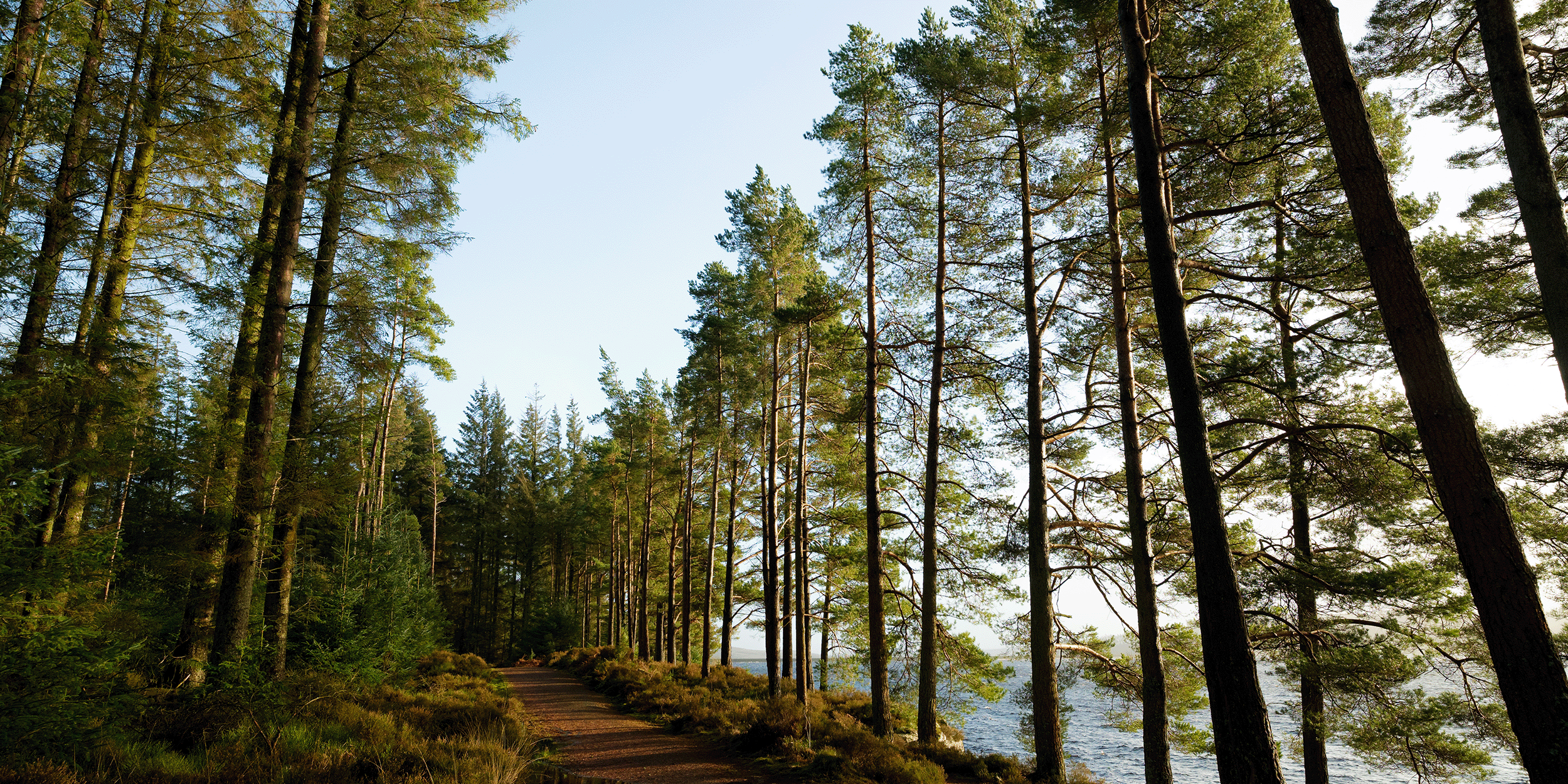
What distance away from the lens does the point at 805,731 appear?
412 inches

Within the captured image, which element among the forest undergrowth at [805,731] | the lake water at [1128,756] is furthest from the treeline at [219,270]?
the lake water at [1128,756]

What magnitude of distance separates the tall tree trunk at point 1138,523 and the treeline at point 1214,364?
1.6 inches

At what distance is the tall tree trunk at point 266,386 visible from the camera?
7.50m

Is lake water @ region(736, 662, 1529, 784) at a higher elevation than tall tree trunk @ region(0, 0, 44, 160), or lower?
lower

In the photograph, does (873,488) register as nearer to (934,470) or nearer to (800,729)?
(934,470)

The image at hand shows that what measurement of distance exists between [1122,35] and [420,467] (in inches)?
1434

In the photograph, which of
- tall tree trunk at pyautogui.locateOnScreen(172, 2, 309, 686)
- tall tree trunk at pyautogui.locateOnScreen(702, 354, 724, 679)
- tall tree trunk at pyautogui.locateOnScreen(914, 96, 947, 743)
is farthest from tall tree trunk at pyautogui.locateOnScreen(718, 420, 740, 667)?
tall tree trunk at pyautogui.locateOnScreen(172, 2, 309, 686)

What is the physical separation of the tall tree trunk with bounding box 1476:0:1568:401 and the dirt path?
9.35 m

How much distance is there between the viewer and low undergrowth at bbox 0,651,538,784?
16.1 feet

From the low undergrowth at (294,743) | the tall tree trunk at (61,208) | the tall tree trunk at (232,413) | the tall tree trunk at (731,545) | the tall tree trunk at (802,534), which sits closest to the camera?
the low undergrowth at (294,743)

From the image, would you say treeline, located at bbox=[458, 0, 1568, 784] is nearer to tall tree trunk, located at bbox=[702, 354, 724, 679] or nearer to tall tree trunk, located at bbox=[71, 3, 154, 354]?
tall tree trunk, located at bbox=[702, 354, 724, 679]

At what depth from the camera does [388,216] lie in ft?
34.6

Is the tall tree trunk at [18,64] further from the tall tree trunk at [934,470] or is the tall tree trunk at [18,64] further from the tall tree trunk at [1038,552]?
the tall tree trunk at [1038,552]

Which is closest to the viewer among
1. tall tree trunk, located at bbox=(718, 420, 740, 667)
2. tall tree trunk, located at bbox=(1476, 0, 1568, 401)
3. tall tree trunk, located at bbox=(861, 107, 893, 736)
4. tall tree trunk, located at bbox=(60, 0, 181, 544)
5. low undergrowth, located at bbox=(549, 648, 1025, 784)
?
tall tree trunk, located at bbox=(1476, 0, 1568, 401)
